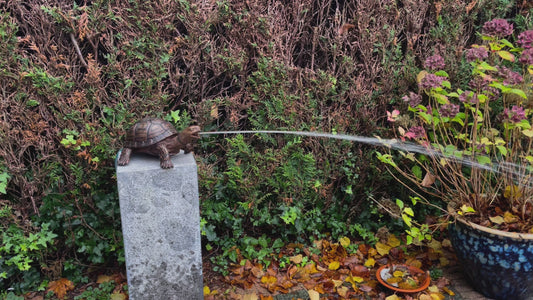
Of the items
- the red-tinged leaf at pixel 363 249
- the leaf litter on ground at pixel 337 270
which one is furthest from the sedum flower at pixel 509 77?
the red-tinged leaf at pixel 363 249

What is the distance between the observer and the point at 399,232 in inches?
169

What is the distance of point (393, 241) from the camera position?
13.6 ft

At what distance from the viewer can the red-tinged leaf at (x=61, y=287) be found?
11.8ft

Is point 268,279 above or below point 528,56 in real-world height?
below

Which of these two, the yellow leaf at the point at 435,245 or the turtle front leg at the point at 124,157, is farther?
the yellow leaf at the point at 435,245

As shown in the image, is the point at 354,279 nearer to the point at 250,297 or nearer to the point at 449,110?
the point at 250,297

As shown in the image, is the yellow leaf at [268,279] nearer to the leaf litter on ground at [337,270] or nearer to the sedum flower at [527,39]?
the leaf litter on ground at [337,270]

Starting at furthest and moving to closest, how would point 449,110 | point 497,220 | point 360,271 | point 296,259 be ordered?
point 296,259, point 360,271, point 449,110, point 497,220

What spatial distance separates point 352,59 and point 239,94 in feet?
3.54

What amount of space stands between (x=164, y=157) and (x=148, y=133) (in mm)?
212

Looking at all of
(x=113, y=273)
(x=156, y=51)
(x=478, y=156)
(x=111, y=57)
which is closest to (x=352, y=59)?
(x=478, y=156)

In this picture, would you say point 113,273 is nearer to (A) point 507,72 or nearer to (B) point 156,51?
(B) point 156,51

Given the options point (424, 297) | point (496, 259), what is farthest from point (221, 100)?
point (496, 259)

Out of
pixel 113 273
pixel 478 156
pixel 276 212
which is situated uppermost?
pixel 478 156
